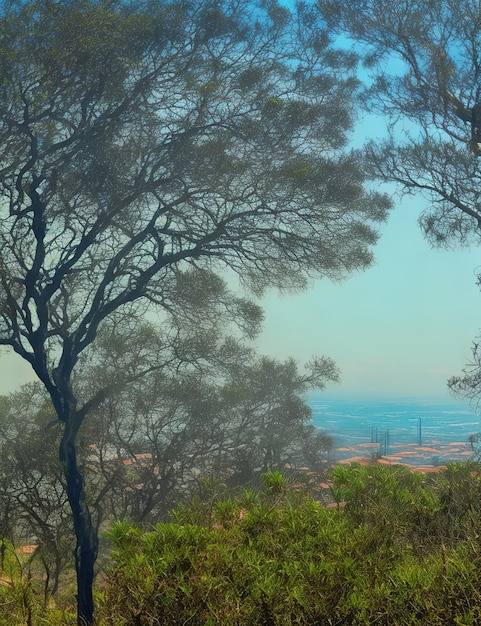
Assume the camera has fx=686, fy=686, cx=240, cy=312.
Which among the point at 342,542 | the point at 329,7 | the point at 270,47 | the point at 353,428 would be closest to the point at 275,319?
the point at 353,428

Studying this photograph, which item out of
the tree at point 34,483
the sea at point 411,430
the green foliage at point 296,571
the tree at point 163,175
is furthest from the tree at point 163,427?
the green foliage at point 296,571

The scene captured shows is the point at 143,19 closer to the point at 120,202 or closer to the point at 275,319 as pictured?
the point at 120,202

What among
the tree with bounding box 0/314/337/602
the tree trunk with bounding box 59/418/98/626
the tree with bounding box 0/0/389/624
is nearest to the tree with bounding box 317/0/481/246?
the tree with bounding box 0/0/389/624

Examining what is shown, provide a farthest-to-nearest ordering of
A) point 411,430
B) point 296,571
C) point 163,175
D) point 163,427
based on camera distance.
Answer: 1. point 163,427
2. point 163,175
3. point 411,430
4. point 296,571

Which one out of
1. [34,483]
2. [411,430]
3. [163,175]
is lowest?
[34,483]

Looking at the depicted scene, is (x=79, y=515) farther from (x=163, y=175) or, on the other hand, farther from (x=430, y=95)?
(x=430, y=95)

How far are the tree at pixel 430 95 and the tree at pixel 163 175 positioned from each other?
0.18 metres

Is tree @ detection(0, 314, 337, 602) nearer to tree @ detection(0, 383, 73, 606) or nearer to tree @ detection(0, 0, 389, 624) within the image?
tree @ detection(0, 383, 73, 606)

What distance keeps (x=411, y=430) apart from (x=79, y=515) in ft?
6.13

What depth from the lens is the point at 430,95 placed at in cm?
381

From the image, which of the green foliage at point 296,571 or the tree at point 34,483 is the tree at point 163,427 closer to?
the tree at point 34,483

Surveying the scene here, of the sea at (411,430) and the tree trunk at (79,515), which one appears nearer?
the sea at (411,430)

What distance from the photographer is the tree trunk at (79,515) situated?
359 centimetres

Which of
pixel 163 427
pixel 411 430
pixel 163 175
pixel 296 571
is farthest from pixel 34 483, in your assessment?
pixel 296 571
